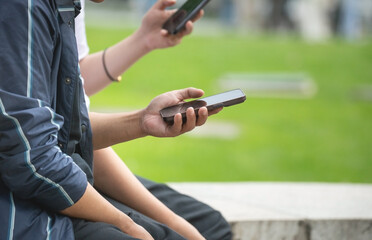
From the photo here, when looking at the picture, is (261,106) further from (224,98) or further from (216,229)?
(224,98)

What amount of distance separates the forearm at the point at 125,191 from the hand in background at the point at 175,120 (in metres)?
0.33

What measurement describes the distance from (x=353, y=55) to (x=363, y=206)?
12552mm

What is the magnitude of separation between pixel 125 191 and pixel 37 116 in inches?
28.1

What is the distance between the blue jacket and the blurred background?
206 inches

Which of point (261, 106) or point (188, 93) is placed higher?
point (188, 93)

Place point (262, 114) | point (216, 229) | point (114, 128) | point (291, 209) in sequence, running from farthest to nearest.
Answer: point (262, 114) < point (291, 209) < point (216, 229) < point (114, 128)

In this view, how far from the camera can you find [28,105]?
1611mm

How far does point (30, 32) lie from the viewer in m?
1.61

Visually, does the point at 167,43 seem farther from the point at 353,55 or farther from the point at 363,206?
the point at 353,55

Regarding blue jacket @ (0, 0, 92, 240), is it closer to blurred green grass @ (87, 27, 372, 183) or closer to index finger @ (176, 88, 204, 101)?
index finger @ (176, 88, 204, 101)


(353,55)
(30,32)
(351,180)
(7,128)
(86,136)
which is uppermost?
(30,32)

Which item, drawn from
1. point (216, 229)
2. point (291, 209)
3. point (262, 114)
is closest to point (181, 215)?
point (216, 229)

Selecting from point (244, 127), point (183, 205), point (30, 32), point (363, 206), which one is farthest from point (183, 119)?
point (244, 127)

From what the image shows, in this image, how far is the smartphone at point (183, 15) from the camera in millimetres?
2467
